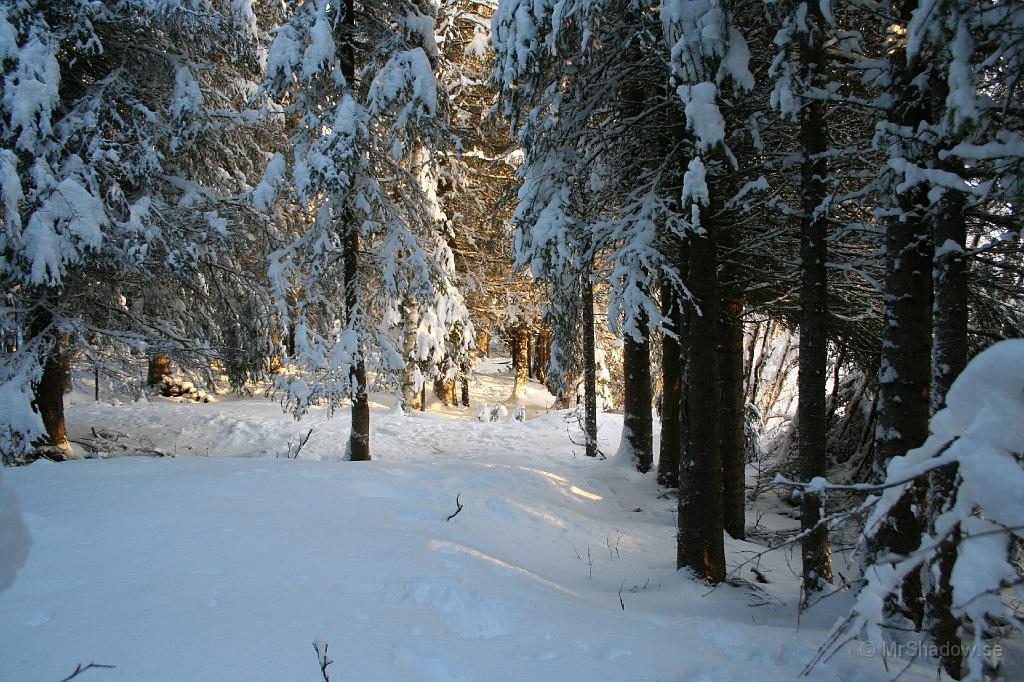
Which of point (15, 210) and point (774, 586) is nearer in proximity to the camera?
point (774, 586)

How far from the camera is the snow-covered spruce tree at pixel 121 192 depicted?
840 cm

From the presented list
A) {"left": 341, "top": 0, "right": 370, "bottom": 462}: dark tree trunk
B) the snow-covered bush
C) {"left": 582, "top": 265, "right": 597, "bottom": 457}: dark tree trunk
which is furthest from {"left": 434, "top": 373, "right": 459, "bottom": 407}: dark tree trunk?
the snow-covered bush

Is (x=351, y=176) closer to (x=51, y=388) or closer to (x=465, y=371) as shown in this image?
(x=51, y=388)

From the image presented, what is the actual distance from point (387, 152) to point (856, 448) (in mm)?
10763

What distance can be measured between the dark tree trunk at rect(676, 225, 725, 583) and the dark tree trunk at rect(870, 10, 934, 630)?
4.70 ft

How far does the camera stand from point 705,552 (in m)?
5.61

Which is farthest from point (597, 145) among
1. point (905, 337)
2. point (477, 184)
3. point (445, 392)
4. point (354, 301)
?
point (445, 392)

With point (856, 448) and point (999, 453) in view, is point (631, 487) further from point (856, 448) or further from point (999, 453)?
point (999, 453)

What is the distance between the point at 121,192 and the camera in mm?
9352

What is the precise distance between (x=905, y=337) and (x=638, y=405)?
19.3 ft

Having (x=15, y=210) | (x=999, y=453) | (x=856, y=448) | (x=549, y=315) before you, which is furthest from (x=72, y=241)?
(x=856, y=448)

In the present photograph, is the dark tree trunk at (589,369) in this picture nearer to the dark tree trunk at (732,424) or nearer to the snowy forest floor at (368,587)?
the snowy forest floor at (368,587)

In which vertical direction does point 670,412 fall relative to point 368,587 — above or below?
above

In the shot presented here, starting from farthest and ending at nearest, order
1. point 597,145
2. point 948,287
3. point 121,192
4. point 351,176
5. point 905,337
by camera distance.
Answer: point 351,176 → point 121,192 → point 597,145 → point 905,337 → point 948,287
